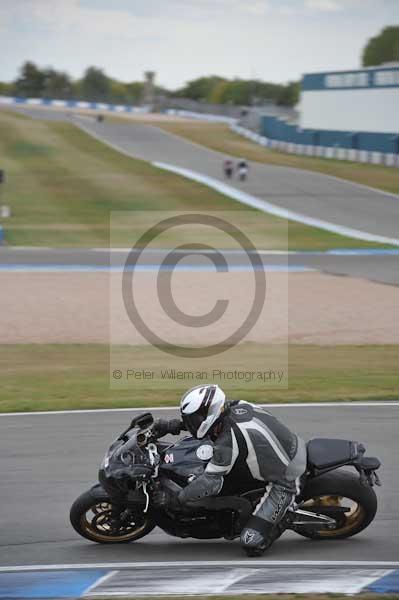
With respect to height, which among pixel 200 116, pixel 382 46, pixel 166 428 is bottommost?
pixel 166 428

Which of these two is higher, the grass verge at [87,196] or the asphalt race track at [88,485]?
the grass verge at [87,196]

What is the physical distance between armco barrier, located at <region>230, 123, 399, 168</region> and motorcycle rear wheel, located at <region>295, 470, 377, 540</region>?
155ft

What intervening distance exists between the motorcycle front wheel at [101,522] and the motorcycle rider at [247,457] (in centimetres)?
44

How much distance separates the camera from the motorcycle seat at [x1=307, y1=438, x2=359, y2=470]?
25.1 feet

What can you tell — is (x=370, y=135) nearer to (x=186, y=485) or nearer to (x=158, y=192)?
(x=158, y=192)

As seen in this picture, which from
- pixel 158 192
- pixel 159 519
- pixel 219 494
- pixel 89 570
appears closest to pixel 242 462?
pixel 219 494

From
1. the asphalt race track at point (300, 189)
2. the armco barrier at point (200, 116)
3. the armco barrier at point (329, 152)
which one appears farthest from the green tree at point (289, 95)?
the asphalt race track at point (300, 189)

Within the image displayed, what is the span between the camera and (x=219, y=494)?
7.61 m

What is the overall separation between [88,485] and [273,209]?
1285 inches

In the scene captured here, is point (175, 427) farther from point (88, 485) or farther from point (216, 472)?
point (88, 485)

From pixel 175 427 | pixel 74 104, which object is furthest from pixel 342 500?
pixel 74 104

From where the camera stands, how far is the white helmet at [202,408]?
7234 millimetres

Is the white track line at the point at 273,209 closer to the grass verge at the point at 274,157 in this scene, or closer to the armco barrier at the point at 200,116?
the grass verge at the point at 274,157

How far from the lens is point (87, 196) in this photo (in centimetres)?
4609
